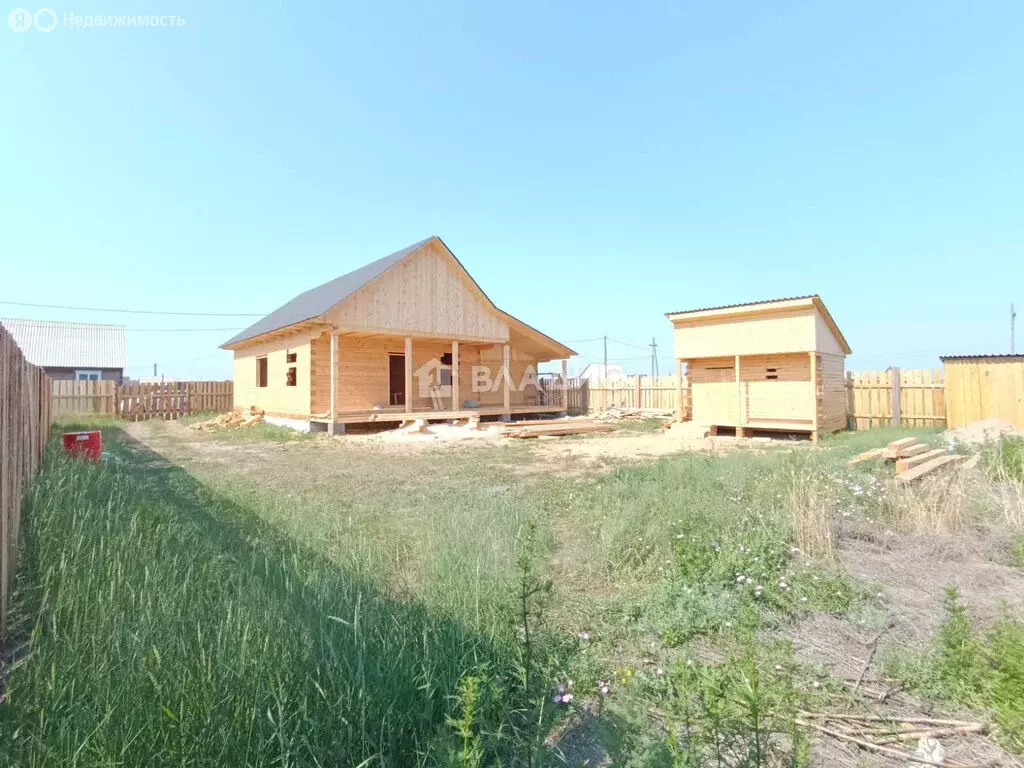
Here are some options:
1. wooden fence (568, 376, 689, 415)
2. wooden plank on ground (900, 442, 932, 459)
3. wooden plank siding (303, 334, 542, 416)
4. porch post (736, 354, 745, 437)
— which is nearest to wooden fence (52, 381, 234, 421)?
wooden plank siding (303, 334, 542, 416)

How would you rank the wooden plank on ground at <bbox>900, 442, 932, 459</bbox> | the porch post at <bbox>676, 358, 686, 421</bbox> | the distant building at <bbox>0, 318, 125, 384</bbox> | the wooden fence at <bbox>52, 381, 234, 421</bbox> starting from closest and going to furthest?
the wooden plank on ground at <bbox>900, 442, 932, 459</bbox>, the porch post at <bbox>676, 358, 686, 421</bbox>, the wooden fence at <bbox>52, 381, 234, 421</bbox>, the distant building at <bbox>0, 318, 125, 384</bbox>

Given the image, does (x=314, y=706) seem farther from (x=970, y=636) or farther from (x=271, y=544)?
(x=970, y=636)

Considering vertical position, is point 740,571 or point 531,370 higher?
point 531,370

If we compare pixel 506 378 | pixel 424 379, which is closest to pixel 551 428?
pixel 506 378

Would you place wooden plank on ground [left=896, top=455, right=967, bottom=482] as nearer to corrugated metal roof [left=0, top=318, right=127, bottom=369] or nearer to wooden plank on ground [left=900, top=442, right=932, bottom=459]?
wooden plank on ground [left=900, top=442, right=932, bottom=459]

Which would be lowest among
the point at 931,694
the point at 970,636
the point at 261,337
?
the point at 931,694

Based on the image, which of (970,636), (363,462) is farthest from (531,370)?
(970,636)

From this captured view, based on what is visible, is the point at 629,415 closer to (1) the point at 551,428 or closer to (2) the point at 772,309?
(1) the point at 551,428

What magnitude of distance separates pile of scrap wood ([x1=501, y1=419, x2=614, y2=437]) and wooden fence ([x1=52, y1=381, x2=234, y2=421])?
1755cm

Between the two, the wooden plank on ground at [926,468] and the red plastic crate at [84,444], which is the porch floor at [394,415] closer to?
the red plastic crate at [84,444]

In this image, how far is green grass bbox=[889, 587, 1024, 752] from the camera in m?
2.25

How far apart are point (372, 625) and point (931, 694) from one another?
290cm

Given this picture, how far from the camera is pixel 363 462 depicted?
36.1 feet

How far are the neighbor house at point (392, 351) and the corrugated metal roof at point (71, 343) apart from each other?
14.1 metres
